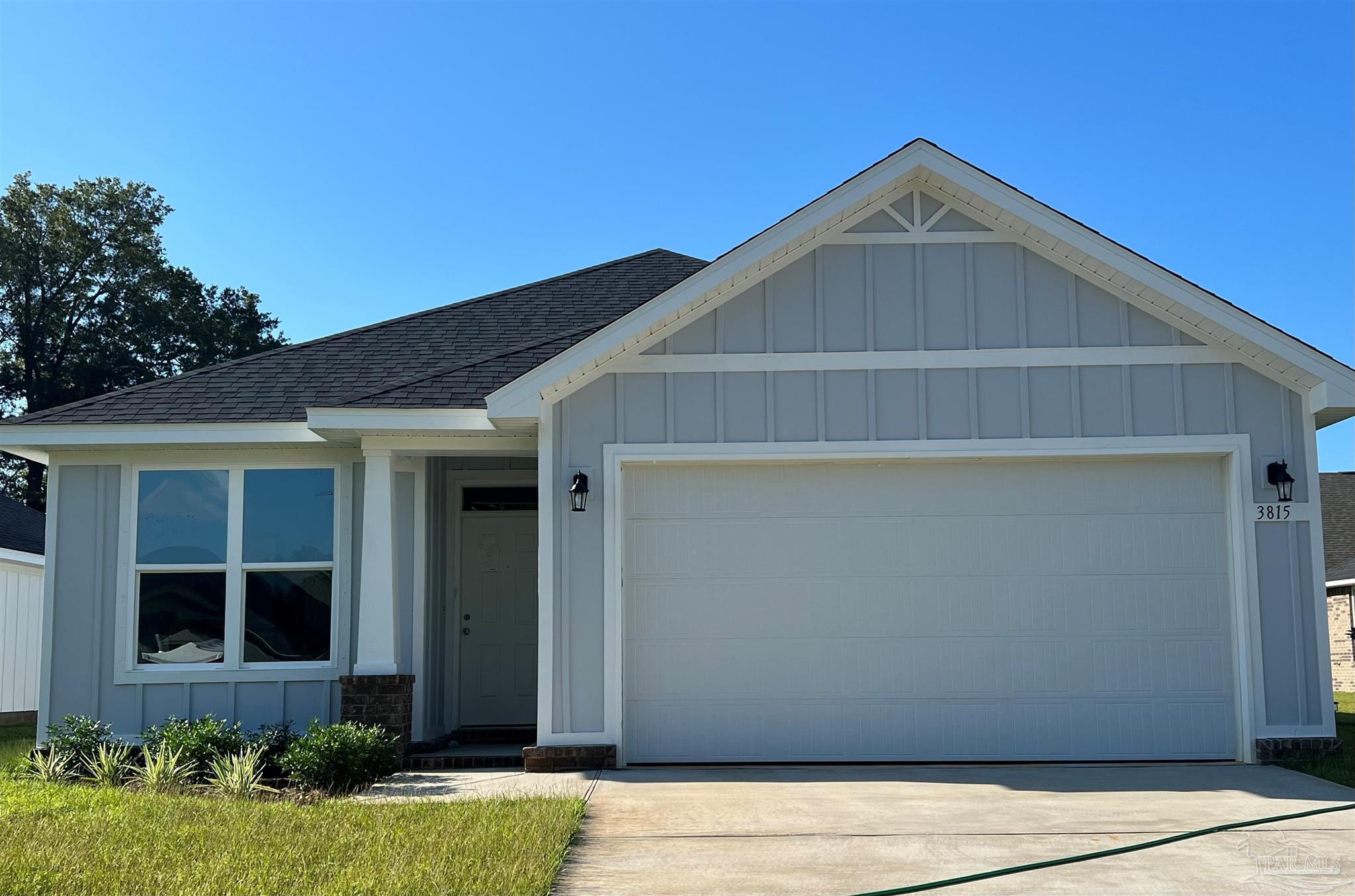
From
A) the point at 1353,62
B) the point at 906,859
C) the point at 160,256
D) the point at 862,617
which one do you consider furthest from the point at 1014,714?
the point at 160,256

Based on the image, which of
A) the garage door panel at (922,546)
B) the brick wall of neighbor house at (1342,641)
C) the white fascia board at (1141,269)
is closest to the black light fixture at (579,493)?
the garage door panel at (922,546)

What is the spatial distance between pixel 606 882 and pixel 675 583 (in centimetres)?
433

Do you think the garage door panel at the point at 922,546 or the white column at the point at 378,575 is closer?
the garage door panel at the point at 922,546

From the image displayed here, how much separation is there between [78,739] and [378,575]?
2.67m

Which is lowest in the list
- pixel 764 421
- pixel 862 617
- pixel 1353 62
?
pixel 862 617

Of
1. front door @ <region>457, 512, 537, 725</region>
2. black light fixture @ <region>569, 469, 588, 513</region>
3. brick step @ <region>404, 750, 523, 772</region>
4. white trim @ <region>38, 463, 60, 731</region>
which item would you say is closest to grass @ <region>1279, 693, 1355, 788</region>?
black light fixture @ <region>569, 469, 588, 513</region>

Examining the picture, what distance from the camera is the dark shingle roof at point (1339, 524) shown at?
21484 mm

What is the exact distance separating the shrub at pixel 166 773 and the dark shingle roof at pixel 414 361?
291cm

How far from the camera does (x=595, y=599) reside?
31.1 feet

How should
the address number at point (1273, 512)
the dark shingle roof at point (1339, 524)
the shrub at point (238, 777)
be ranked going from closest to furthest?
the shrub at point (238, 777) → the address number at point (1273, 512) → the dark shingle roof at point (1339, 524)

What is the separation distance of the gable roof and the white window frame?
233 centimetres

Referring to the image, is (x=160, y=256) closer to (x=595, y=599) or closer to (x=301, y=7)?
(x=301, y=7)

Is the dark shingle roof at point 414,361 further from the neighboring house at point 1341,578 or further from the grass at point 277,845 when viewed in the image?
the neighboring house at point 1341,578

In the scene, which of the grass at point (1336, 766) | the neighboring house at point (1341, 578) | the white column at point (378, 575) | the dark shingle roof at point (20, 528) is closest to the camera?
the grass at point (1336, 766)
